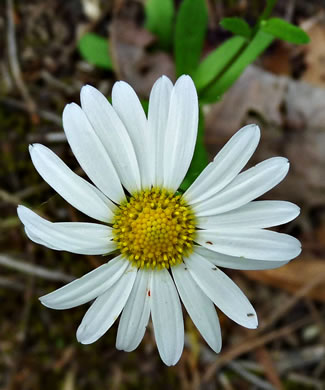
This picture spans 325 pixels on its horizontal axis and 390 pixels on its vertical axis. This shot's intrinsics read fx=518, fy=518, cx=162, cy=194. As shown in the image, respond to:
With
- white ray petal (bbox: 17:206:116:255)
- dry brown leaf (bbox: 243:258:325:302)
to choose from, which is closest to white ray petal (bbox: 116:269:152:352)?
white ray petal (bbox: 17:206:116:255)

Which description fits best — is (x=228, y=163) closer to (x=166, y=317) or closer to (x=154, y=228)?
(x=154, y=228)

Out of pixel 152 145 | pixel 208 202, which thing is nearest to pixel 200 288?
pixel 208 202

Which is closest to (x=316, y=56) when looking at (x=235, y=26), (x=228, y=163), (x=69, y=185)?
(x=235, y=26)

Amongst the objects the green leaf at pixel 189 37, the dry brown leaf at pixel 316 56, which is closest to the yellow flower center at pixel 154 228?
the green leaf at pixel 189 37

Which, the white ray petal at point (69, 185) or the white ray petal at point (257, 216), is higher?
the white ray petal at point (69, 185)

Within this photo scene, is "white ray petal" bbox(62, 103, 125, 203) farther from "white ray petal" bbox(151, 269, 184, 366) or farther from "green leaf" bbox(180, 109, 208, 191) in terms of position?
"white ray petal" bbox(151, 269, 184, 366)

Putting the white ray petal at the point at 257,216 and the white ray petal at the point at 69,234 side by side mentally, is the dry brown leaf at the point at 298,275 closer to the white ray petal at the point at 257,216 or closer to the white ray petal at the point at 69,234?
the white ray petal at the point at 257,216
